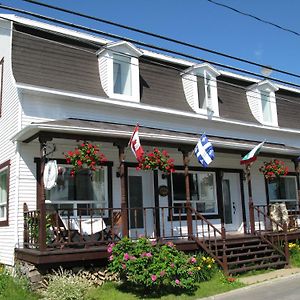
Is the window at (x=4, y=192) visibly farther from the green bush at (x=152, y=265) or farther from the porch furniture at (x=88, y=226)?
the green bush at (x=152, y=265)

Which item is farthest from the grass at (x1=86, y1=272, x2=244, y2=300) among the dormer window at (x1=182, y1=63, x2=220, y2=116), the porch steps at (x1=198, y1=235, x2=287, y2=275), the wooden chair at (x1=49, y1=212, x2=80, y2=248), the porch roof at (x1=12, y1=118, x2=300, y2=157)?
the dormer window at (x1=182, y1=63, x2=220, y2=116)

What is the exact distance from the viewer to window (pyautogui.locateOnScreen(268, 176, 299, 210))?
18.1 meters

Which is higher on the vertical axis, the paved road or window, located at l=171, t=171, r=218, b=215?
window, located at l=171, t=171, r=218, b=215

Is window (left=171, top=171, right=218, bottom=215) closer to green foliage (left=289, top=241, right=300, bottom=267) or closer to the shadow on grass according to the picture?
green foliage (left=289, top=241, right=300, bottom=267)

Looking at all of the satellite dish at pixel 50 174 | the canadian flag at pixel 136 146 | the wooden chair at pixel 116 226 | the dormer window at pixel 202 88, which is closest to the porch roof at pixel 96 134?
the canadian flag at pixel 136 146

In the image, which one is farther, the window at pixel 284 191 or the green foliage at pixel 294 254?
the window at pixel 284 191

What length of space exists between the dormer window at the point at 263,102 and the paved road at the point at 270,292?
888cm

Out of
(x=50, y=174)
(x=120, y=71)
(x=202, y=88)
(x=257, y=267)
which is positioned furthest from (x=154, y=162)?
(x=202, y=88)

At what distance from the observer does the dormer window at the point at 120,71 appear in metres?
14.5

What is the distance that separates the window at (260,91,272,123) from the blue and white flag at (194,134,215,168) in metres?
6.96

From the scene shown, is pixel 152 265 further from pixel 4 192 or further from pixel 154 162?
pixel 4 192

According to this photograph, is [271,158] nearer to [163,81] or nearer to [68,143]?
[163,81]

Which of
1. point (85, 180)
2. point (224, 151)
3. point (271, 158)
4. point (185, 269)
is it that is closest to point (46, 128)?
point (85, 180)

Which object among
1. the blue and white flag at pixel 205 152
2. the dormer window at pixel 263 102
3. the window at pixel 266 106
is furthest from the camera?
the window at pixel 266 106
